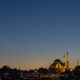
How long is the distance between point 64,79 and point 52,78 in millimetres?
21599

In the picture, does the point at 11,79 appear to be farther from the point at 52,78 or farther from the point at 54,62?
the point at 54,62

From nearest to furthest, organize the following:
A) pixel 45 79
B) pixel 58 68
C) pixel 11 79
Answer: pixel 45 79, pixel 11 79, pixel 58 68

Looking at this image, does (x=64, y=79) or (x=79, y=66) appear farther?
(x=79, y=66)

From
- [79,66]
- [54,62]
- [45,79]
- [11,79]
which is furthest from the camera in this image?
[54,62]

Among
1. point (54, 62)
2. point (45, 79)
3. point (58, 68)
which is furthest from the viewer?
point (54, 62)

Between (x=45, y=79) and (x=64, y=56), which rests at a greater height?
(x=64, y=56)

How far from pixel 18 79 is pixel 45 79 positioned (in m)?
19.8

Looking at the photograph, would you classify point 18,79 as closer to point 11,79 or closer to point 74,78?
point 11,79

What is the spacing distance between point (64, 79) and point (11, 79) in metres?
40.1

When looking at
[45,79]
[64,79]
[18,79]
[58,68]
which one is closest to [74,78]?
[64,79]

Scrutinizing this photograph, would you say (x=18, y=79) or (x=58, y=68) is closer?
(x=18, y=79)

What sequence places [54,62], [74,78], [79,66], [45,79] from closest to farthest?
[74,78] < [45,79] < [79,66] < [54,62]

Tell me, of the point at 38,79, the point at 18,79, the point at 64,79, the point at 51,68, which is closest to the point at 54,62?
the point at 51,68

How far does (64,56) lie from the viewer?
120938 millimetres
